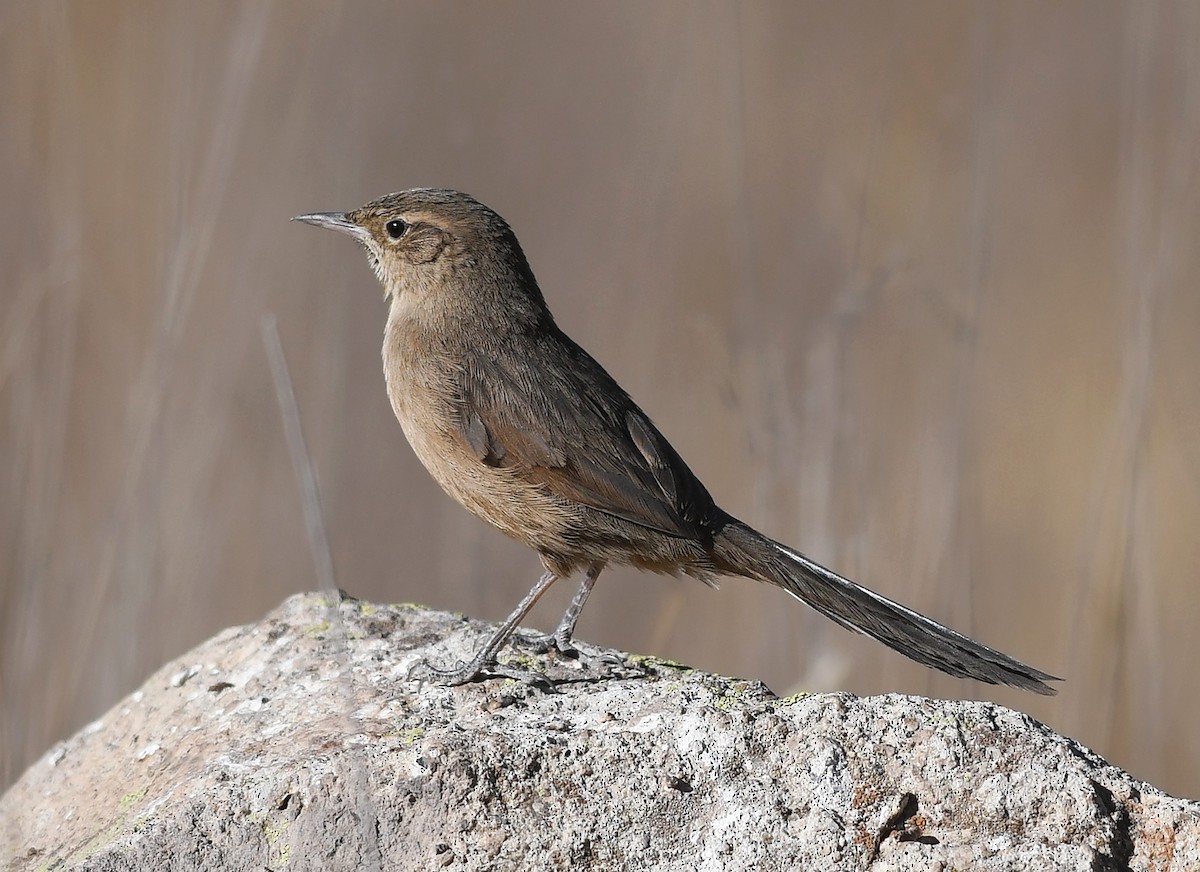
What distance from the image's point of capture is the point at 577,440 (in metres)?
3.76

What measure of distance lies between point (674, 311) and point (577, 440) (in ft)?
14.0

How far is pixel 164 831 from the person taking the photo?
104 inches

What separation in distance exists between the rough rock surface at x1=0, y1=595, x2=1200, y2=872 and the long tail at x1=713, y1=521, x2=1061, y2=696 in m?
0.41

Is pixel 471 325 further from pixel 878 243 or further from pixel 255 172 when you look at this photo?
pixel 878 243

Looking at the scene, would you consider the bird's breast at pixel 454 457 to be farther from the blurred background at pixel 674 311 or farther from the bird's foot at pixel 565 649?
the blurred background at pixel 674 311

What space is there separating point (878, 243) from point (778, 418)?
3759mm

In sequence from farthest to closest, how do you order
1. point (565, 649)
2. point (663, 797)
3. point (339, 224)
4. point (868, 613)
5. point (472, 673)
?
1. point (339, 224)
2. point (565, 649)
3. point (868, 613)
4. point (472, 673)
5. point (663, 797)

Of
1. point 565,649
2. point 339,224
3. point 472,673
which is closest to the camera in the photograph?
point 472,673

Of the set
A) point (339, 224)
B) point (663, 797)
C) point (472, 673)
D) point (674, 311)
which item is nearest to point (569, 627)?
point (472, 673)

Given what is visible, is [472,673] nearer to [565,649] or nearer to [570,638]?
[565,649]

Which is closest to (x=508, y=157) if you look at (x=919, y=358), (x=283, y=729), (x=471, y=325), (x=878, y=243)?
(x=878, y=243)

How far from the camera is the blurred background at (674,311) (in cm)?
449

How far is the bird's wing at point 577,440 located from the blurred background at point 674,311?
0.84m

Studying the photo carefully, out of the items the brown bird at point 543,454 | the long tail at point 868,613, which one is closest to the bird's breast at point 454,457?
the brown bird at point 543,454
